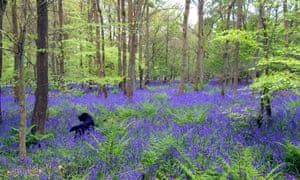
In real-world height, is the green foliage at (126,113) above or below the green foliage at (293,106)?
below

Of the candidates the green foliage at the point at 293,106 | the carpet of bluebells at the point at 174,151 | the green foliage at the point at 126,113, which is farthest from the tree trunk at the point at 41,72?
the green foliage at the point at 293,106

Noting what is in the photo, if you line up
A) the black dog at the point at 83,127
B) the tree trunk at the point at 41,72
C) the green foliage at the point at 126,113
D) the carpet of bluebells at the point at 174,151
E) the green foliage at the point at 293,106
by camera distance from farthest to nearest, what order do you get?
the green foliage at the point at 126,113, the green foliage at the point at 293,106, the black dog at the point at 83,127, the tree trunk at the point at 41,72, the carpet of bluebells at the point at 174,151

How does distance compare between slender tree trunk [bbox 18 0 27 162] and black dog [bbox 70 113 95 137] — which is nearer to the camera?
slender tree trunk [bbox 18 0 27 162]

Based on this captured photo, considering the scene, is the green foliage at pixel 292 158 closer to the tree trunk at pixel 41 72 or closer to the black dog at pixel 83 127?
the black dog at pixel 83 127

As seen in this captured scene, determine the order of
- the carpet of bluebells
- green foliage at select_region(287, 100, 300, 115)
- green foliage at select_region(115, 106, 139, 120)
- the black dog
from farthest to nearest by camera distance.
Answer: green foliage at select_region(115, 106, 139, 120) → green foliage at select_region(287, 100, 300, 115) → the black dog → the carpet of bluebells

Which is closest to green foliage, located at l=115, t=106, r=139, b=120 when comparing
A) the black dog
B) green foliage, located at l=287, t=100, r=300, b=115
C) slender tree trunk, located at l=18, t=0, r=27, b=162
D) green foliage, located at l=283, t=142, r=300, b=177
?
the black dog

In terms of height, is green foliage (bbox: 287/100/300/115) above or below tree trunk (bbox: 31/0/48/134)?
below

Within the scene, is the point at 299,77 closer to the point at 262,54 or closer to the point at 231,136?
the point at 262,54

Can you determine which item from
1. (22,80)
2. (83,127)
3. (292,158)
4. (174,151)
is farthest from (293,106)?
(22,80)

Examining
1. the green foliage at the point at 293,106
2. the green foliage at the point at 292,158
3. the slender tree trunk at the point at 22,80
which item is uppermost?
the slender tree trunk at the point at 22,80

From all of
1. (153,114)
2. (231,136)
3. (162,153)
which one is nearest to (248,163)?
(162,153)

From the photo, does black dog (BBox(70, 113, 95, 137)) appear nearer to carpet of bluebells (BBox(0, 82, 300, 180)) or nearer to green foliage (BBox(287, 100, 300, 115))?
carpet of bluebells (BBox(0, 82, 300, 180))

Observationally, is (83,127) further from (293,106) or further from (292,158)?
(293,106)

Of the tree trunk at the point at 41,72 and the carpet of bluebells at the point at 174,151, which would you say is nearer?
the carpet of bluebells at the point at 174,151
